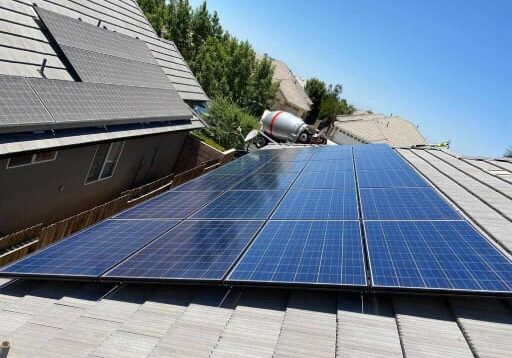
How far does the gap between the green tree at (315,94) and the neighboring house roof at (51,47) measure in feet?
213

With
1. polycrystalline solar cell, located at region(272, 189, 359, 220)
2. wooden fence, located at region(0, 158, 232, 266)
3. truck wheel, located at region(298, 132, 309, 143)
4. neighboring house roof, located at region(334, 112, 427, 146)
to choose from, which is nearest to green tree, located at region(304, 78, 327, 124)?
neighboring house roof, located at region(334, 112, 427, 146)

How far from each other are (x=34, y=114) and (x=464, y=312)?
11.8 meters

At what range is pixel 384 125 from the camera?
239 ft

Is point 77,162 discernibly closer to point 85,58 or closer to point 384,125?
point 85,58

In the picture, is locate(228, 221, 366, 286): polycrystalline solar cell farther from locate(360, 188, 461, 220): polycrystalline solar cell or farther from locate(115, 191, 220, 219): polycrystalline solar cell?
locate(115, 191, 220, 219): polycrystalline solar cell

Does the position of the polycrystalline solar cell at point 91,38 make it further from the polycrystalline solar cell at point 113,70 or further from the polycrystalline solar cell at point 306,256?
the polycrystalline solar cell at point 306,256

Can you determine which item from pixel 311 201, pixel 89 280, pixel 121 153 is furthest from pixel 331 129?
pixel 89 280

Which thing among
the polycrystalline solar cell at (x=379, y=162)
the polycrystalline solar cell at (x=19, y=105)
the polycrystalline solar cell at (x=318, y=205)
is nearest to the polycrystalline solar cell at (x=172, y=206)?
the polycrystalline solar cell at (x=318, y=205)

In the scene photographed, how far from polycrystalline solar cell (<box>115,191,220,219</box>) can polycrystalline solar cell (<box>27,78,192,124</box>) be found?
4242mm

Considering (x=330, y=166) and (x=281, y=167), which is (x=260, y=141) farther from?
(x=330, y=166)

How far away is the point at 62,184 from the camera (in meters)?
14.1

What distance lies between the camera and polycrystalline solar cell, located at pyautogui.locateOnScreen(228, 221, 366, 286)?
6184 millimetres

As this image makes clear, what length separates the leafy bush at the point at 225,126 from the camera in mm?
32125

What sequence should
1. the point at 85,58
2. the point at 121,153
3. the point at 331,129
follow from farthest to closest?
the point at 331,129 → the point at 121,153 → the point at 85,58
